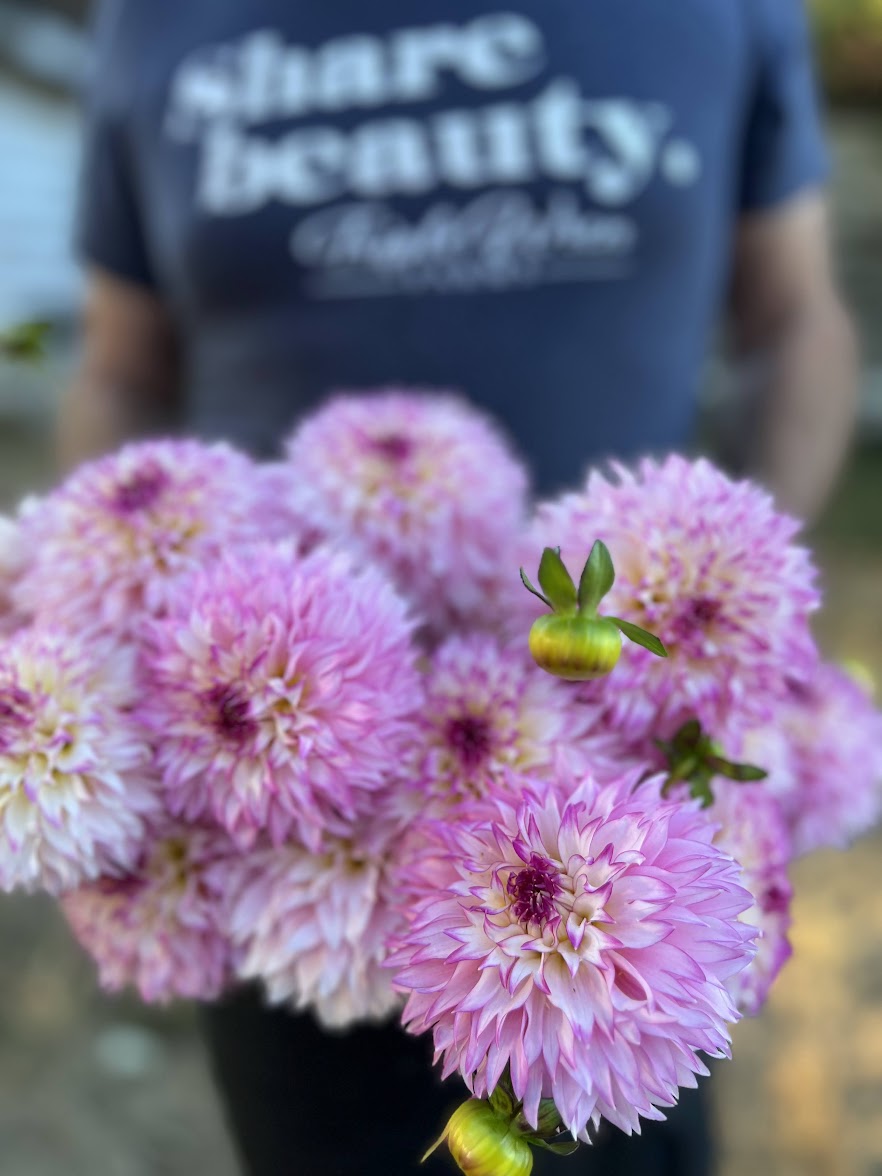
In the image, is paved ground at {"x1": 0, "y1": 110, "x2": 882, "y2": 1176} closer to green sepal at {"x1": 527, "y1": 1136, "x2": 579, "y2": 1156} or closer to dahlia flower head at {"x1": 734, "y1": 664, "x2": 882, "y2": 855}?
dahlia flower head at {"x1": 734, "y1": 664, "x2": 882, "y2": 855}

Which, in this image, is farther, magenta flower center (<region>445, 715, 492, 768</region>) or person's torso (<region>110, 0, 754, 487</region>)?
person's torso (<region>110, 0, 754, 487</region>)

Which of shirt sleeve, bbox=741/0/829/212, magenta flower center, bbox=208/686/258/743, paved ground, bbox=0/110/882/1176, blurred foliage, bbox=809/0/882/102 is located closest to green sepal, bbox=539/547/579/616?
magenta flower center, bbox=208/686/258/743

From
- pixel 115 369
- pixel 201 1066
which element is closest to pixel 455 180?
pixel 115 369

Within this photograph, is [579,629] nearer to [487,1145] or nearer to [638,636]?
[638,636]

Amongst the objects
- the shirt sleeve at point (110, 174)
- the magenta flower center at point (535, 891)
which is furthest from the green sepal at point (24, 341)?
the shirt sleeve at point (110, 174)

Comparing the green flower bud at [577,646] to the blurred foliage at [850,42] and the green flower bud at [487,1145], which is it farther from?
the blurred foliage at [850,42]

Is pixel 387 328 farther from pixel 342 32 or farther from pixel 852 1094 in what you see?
pixel 852 1094
